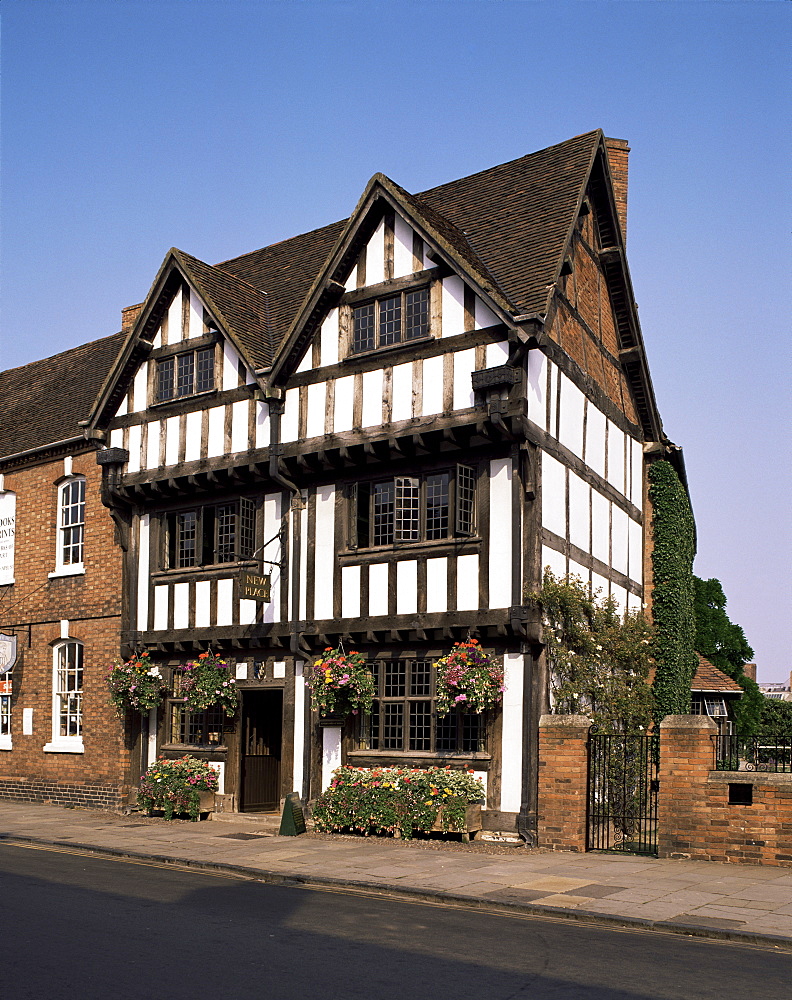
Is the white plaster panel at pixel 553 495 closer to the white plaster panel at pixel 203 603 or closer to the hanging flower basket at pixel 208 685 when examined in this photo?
the hanging flower basket at pixel 208 685

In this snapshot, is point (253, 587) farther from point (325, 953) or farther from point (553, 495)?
point (325, 953)

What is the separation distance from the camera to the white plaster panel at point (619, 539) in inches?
876

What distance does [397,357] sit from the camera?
19.4m

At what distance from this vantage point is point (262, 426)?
68.7 ft

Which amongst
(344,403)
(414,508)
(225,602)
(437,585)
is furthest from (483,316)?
(225,602)

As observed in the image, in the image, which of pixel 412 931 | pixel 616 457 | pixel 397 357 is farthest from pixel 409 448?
pixel 412 931

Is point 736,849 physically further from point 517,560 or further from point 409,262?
point 409,262

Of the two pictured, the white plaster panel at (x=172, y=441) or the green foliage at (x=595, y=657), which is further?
the white plaster panel at (x=172, y=441)

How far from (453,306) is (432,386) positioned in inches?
56.6

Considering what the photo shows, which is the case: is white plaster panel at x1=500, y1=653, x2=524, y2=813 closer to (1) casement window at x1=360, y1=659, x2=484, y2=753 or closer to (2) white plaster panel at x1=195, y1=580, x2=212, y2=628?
(1) casement window at x1=360, y1=659, x2=484, y2=753

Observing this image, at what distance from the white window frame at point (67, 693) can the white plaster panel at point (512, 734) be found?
1061 cm

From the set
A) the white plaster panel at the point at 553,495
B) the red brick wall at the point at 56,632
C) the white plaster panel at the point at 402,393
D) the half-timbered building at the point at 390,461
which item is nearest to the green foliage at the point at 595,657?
the half-timbered building at the point at 390,461

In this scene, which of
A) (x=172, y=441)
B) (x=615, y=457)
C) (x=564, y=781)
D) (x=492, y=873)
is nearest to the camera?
(x=492, y=873)

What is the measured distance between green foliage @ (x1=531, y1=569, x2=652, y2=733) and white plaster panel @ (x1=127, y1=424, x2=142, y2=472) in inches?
369
